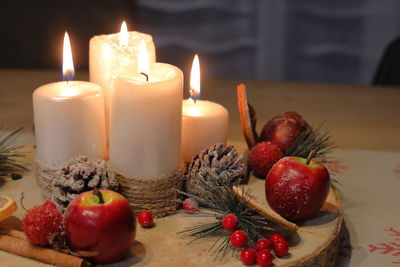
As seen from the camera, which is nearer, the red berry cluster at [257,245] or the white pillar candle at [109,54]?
the red berry cluster at [257,245]

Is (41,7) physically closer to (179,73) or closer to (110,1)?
(110,1)

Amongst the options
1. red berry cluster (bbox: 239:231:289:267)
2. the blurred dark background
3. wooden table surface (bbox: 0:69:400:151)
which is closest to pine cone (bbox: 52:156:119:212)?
red berry cluster (bbox: 239:231:289:267)

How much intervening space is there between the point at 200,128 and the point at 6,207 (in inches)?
12.6

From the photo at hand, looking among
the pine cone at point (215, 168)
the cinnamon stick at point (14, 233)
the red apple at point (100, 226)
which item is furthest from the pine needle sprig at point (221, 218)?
the cinnamon stick at point (14, 233)

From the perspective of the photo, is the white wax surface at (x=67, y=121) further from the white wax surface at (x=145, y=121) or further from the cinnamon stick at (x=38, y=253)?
the cinnamon stick at (x=38, y=253)

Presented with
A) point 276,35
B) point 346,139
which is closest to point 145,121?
point 346,139

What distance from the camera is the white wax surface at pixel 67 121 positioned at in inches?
36.6

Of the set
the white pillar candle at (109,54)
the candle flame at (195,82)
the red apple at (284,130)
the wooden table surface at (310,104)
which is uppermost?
the white pillar candle at (109,54)

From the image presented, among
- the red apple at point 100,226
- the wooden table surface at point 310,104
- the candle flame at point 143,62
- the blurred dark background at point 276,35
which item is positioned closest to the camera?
the red apple at point 100,226

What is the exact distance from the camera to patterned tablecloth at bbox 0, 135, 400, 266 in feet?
3.05

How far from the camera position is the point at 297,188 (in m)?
0.89

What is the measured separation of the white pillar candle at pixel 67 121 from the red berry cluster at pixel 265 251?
0.31 m

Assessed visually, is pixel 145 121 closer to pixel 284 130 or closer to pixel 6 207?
pixel 6 207

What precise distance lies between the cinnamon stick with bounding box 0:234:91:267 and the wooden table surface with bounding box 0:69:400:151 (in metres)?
0.59
